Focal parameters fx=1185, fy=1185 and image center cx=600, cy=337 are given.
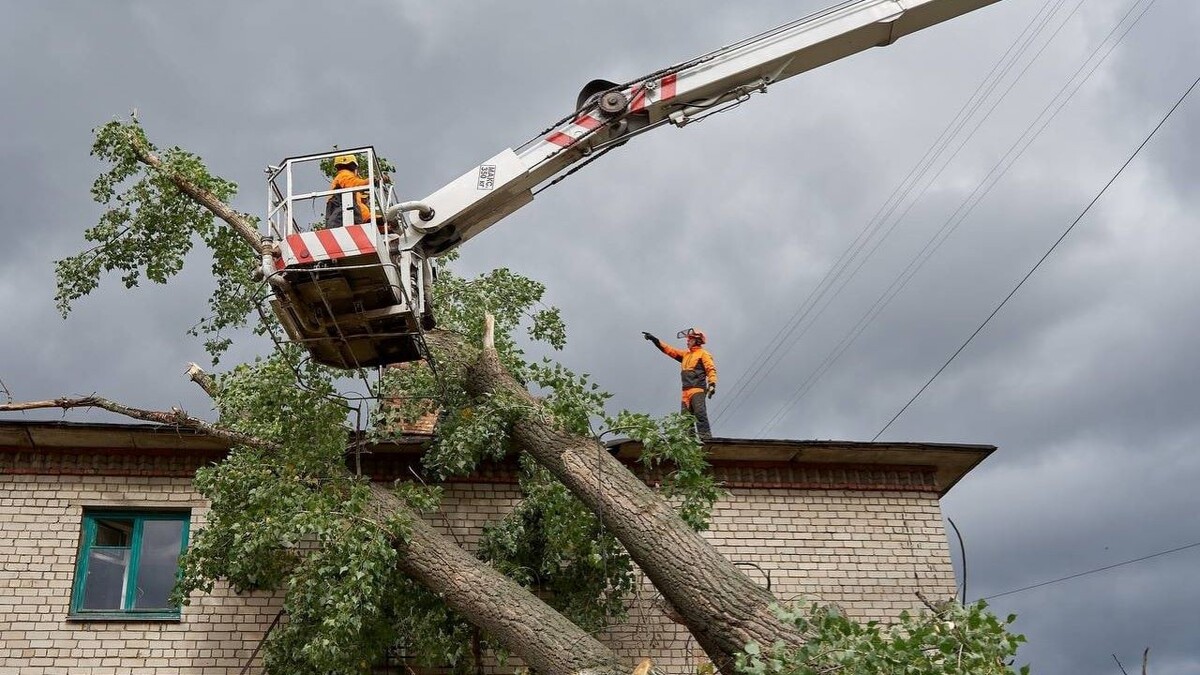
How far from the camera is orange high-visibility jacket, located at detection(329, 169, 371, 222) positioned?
9.02 metres

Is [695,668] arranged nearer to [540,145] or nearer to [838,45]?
[540,145]

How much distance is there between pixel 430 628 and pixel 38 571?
368 centimetres

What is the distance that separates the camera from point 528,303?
1210 centimetres

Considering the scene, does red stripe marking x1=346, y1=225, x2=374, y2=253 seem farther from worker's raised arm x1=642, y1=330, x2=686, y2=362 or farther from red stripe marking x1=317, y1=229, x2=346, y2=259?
worker's raised arm x1=642, y1=330, x2=686, y2=362

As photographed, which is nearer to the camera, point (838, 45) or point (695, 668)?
point (838, 45)

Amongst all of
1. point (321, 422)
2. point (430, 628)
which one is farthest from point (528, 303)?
point (430, 628)

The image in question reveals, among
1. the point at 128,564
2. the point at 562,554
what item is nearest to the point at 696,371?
the point at 562,554

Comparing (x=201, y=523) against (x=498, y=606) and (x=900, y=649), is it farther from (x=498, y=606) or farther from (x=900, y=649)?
(x=900, y=649)

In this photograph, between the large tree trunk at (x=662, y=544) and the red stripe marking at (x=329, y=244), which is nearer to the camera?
the large tree trunk at (x=662, y=544)

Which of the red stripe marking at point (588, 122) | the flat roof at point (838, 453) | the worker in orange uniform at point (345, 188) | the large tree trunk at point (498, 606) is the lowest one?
the large tree trunk at point (498, 606)

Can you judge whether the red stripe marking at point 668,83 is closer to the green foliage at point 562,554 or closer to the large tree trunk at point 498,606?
the green foliage at point 562,554

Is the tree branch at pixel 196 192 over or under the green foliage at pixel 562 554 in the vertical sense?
over

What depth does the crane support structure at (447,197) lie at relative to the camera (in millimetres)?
8805

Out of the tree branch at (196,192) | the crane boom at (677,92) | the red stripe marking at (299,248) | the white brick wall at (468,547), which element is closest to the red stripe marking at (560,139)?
the crane boom at (677,92)
